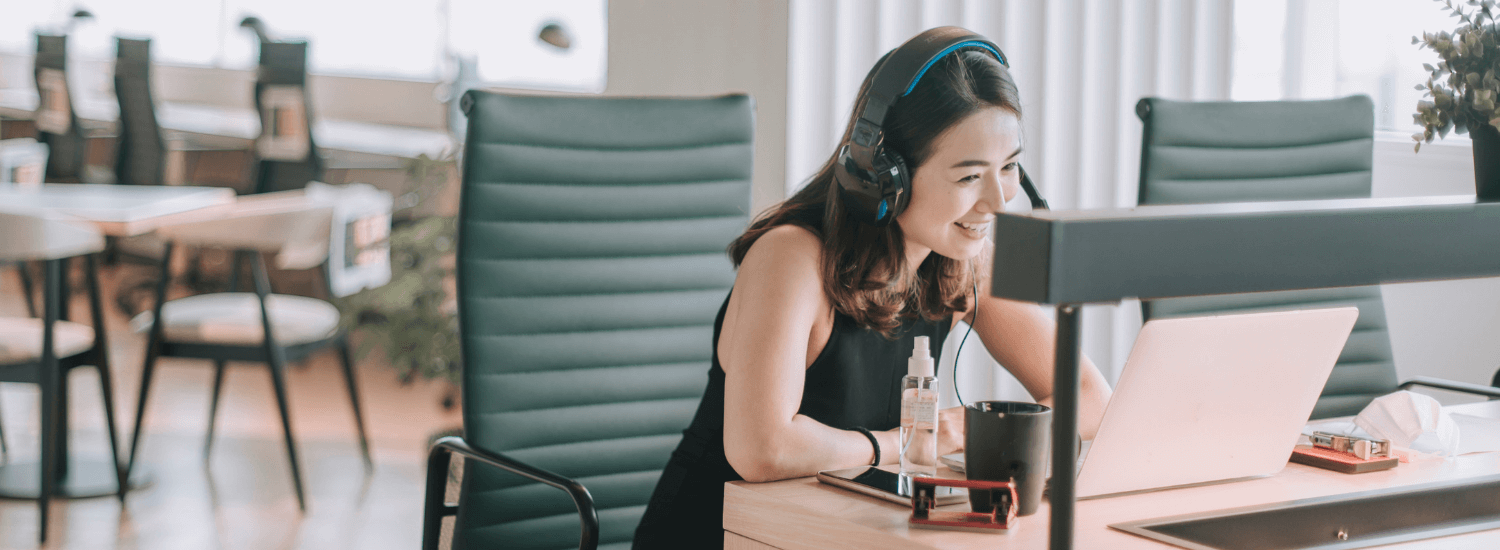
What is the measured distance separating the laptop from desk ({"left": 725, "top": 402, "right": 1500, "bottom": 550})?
0.09 feet

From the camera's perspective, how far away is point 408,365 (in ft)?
10.6

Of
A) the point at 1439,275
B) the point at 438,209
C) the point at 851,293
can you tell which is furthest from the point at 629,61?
the point at 438,209

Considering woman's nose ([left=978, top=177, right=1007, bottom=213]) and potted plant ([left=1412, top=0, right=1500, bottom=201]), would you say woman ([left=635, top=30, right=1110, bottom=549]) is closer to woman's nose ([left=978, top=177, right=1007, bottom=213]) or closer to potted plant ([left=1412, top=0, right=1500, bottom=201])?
woman's nose ([left=978, top=177, right=1007, bottom=213])

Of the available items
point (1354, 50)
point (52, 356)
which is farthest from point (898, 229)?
point (52, 356)

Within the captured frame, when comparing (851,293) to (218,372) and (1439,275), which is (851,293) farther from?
(218,372)

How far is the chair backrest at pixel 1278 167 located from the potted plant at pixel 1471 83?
75cm

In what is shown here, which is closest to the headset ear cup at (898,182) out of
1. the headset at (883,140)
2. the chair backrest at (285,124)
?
the headset at (883,140)

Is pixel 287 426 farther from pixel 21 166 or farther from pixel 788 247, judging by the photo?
pixel 788 247

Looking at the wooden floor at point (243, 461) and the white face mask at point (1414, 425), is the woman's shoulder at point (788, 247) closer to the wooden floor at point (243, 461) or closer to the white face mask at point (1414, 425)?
the white face mask at point (1414, 425)

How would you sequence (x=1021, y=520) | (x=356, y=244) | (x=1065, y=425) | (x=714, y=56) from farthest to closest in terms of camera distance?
(x=356, y=244) → (x=714, y=56) → (x=1021, y=520) → (x=1065, y=425)

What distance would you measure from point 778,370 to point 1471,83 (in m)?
0.68

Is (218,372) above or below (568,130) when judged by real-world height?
below

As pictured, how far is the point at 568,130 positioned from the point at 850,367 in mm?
480

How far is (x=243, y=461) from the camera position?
364cm
